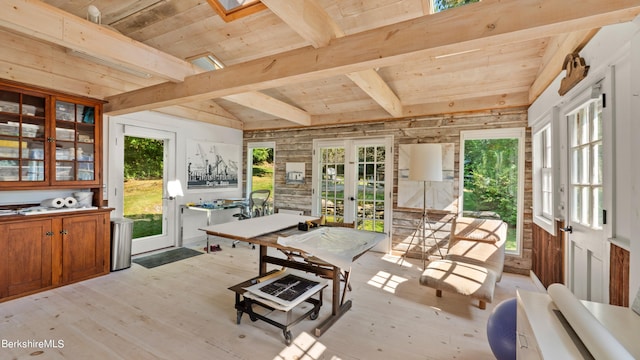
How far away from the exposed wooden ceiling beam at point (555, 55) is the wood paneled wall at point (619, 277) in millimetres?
1494

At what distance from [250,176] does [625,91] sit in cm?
581

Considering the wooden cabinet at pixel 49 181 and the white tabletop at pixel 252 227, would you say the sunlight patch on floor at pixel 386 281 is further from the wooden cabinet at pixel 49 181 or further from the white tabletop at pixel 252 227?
the wooden cabinet at pixel 49 181

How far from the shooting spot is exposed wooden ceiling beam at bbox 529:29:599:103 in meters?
2.11

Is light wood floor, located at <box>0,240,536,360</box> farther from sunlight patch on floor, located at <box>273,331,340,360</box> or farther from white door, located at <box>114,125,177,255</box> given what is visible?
white door, located at <box>114,125,177,255</box>

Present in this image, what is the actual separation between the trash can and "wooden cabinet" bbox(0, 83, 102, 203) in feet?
1.41

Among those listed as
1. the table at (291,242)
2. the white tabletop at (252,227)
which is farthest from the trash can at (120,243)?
the table at (291,242)

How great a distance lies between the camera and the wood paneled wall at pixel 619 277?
5.21ft

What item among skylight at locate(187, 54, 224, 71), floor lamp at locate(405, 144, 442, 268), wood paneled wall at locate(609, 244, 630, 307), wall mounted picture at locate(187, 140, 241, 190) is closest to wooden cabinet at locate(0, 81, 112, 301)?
skylight at locate(187, 54, 224, 71)

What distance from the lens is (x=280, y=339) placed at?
7.40ft

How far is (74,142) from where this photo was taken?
3.45 m

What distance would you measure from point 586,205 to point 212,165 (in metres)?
5.53

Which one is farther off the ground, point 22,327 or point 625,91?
point 625,91

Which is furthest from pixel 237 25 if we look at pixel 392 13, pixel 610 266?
pixel 610 266

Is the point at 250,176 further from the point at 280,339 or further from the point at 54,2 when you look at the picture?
the point at 280,339
